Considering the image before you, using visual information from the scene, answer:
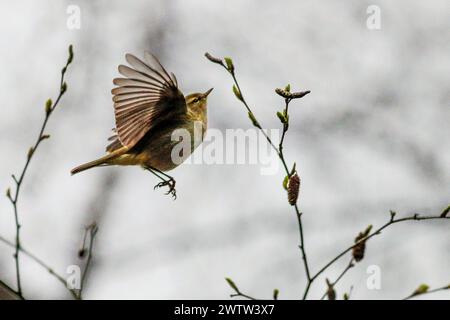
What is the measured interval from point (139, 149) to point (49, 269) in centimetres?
172

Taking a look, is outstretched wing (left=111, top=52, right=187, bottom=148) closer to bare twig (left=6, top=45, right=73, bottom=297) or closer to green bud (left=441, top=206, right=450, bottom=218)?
bare twig (left=6, top=45, right=73, bottom=297)

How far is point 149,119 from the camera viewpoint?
4039mm

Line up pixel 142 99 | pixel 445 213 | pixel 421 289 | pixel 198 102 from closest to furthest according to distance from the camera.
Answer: pixel 421 289 < pixel 445 213 < pixel 142 99 < pixel 198 102

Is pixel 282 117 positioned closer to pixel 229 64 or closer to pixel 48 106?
pixel 229 64

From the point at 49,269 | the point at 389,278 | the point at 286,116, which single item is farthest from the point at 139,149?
the point at 389,278

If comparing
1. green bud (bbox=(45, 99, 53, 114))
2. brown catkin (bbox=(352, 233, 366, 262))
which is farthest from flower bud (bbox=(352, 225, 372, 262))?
green bud (bbox=(45, 99, 53, 114))

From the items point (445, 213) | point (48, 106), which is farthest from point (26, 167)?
point (445, 213)

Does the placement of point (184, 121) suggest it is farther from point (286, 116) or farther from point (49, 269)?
point (49, 269)

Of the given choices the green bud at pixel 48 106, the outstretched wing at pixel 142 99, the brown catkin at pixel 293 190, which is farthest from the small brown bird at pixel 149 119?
the brown catkin at pixel 293 190

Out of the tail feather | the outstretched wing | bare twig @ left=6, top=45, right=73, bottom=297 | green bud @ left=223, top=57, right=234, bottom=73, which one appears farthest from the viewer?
the tail feather

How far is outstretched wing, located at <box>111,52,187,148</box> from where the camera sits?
3.70 metres

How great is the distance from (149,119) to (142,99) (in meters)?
0.16

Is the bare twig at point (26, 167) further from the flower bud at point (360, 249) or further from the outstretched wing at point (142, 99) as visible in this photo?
the flower bud at point (360, 249)
